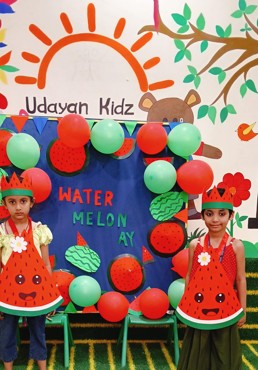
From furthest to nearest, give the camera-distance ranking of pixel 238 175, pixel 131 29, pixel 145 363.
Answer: pixel 238 175
pixel 131 29
pixel 145 363

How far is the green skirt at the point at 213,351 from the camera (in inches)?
95.0

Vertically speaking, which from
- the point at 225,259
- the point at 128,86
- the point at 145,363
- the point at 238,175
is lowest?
the point at 145,363

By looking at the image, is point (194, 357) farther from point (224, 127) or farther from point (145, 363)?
point (224, 127)

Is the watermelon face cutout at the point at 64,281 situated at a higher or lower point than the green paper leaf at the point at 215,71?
lower

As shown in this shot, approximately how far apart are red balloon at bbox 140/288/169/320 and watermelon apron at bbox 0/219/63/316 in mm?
810

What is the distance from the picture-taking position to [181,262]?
307cm

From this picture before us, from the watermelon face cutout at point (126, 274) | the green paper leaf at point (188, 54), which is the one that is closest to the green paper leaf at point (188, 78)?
the green paper leaf at point (188, 54)

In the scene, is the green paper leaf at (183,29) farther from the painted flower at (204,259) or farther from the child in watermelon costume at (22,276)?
the painted flower at (204,259)

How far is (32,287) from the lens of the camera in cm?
255

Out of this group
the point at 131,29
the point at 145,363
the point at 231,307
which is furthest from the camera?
the point at 131,29

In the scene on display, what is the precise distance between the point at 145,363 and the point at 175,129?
1743mm

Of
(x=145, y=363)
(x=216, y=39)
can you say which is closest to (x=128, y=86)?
(x=216, y=39)

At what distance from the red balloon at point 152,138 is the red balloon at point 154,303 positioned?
1.05 meters

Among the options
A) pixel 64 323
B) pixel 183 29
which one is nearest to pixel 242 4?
pixel 183 29
